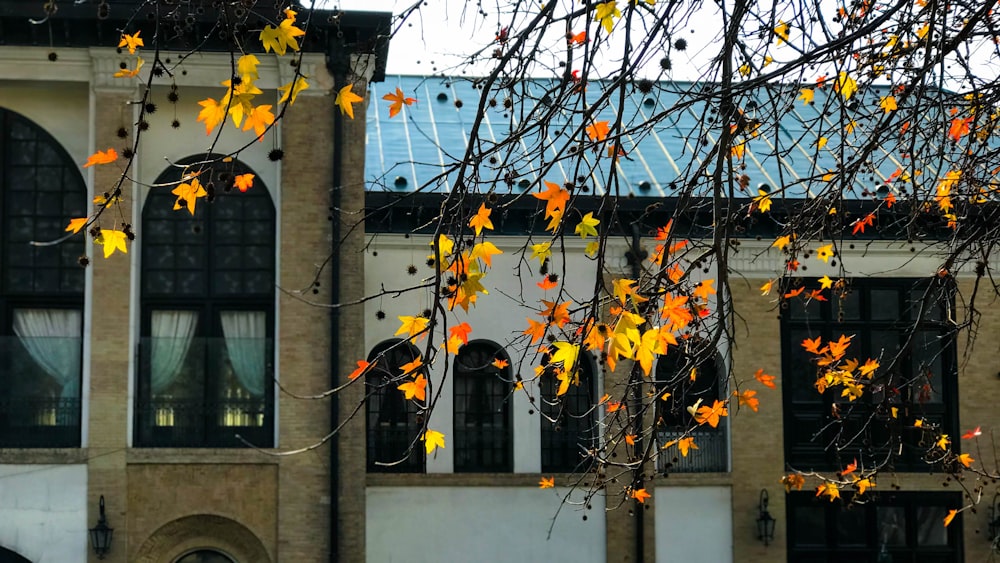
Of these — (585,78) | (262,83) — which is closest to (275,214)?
(262,83)

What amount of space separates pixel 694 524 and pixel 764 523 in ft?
3.68

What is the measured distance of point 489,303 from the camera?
24.8 metres

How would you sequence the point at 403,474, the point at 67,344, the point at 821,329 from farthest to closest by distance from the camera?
1. the point at 821,329
2. the point at 403,474
3. the point at 67,344

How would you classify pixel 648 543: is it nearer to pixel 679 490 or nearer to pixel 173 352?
pixel 679 490

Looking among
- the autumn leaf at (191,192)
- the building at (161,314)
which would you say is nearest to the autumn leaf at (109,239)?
the autumn leaf at (191,192)

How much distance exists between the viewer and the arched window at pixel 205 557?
2150cm

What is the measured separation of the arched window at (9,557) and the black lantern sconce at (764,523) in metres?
11.3

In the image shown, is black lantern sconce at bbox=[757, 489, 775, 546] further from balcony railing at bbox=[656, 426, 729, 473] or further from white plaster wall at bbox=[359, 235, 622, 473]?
white plaster wall at bbox=[359, 235, 622, 473]

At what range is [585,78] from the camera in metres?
7.09

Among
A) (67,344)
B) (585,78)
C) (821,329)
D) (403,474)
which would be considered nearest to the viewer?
(585,78)

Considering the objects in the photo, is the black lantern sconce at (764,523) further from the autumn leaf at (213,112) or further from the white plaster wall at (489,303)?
the autumn leaf at (213,112)

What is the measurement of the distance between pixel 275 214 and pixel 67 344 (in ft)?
11.1

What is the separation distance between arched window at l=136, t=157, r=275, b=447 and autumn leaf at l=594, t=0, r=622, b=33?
1483 cm

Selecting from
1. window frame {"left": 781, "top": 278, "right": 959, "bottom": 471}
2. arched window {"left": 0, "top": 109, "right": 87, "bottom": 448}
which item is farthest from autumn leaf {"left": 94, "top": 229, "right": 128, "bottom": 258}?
window frame {"left": 781, "top": 278, "right": 959, "bottom": 471}
